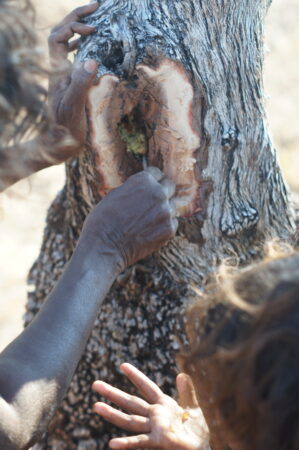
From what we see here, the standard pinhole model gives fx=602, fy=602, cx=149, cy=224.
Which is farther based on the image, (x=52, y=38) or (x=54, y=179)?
(x=54, y=179)

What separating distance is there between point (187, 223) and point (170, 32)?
576 mm

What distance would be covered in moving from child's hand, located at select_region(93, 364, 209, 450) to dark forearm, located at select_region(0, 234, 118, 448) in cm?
18

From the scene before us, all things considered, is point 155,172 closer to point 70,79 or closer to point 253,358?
point 70,79

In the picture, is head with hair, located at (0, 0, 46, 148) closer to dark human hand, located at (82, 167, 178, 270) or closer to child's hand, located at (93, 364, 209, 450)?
dark human hand, located at (82, 167, 178, 270)

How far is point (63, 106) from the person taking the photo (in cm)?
175

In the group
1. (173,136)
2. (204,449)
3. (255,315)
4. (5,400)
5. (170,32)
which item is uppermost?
(170,32)

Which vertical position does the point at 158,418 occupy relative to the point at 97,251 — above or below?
below

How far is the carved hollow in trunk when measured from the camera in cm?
171

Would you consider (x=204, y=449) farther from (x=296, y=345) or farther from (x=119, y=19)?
(x=119, y=19)

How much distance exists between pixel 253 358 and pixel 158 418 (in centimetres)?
61

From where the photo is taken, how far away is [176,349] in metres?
1.90

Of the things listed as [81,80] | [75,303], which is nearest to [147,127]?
[81,80]

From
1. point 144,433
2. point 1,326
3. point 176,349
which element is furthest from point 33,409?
point 1,326

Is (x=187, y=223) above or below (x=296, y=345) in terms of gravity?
above
